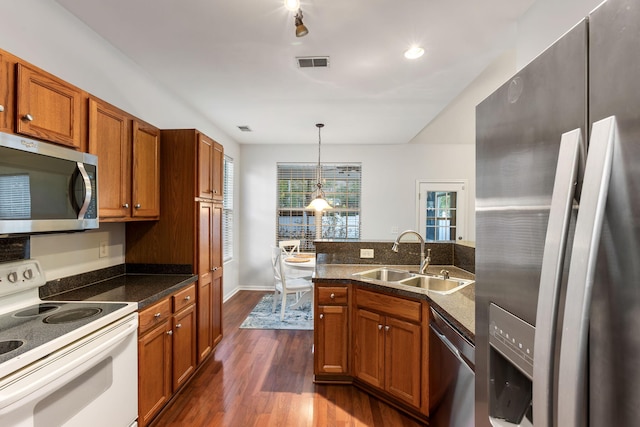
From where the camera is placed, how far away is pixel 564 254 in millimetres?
492

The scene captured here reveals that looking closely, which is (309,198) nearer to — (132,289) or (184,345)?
(184,345)

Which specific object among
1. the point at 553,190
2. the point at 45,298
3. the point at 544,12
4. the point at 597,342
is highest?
the point at 544,12

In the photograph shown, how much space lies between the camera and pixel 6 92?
4.42 feet

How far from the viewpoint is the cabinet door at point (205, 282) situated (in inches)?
103

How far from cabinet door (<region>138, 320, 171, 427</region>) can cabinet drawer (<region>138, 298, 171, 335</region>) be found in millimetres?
40

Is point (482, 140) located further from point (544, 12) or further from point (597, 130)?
point (544, 12)

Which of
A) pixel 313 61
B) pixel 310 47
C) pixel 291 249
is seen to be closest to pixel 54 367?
pixel 310 47

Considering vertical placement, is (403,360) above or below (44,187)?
below

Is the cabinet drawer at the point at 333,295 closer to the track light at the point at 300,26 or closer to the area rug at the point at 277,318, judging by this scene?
the area rug at the point at 277,318

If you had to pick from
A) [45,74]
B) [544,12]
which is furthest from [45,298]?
[544,12]

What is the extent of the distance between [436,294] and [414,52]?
73.7 inches

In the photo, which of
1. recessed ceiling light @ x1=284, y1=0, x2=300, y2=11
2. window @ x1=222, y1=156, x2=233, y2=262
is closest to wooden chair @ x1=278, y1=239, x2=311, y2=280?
window @ x1=222, y1=156, x2=233, y2=262

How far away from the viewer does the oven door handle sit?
42.4 inches

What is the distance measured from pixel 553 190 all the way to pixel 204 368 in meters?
3.07
